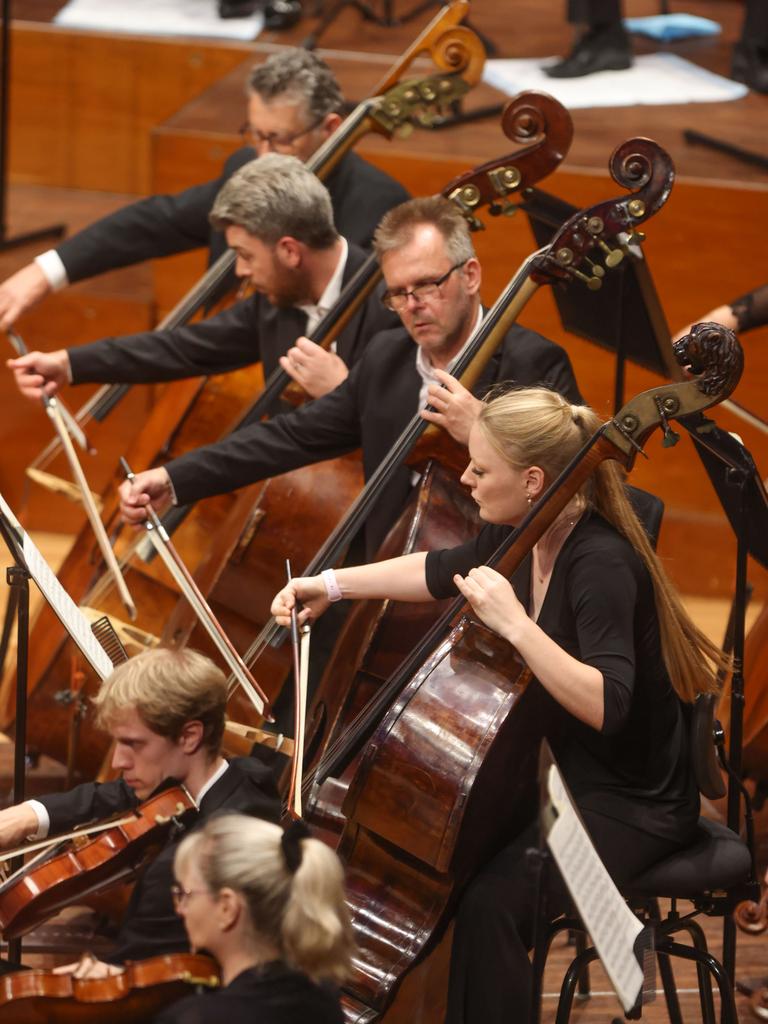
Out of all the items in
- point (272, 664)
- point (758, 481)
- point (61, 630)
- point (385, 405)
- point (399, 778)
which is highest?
point (758, 481)

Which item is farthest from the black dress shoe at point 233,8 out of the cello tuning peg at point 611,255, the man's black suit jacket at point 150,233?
the cello tuning peg at point 611,255

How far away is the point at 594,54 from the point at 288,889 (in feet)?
12.9

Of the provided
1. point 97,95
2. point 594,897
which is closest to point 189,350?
point 594,897

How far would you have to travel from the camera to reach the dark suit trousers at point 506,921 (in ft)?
8.05

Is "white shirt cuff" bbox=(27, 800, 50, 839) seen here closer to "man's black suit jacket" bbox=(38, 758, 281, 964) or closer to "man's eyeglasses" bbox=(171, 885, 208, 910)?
"man's black suit jacket" bbox=(38, 758, 281, 964)

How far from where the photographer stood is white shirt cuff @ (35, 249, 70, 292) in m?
4.09

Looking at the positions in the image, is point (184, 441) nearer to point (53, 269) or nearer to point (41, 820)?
point (53, 269)

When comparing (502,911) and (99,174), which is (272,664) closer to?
(502,911)

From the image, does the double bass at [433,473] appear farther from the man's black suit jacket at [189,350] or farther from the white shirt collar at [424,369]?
the man's black suit jacket at [189,350]

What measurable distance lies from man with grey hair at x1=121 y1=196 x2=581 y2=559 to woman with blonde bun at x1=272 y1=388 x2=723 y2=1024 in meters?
0.35

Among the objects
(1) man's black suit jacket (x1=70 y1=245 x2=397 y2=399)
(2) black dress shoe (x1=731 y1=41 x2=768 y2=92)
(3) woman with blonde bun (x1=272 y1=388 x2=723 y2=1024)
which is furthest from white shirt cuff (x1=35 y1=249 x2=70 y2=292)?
(2) black dress shoe (x1=731 y1=41 x2=768 y2=92)

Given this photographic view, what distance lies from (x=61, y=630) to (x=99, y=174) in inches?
101

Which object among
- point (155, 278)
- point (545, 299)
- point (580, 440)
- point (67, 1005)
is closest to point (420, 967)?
point (67, 1005)

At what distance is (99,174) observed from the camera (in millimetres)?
5711
